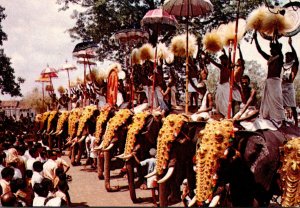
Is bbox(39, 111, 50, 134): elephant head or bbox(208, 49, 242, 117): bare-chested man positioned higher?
bbox(208, 49, 242, 117): bare-chested man

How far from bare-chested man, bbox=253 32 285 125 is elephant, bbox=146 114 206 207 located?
1.21 meters

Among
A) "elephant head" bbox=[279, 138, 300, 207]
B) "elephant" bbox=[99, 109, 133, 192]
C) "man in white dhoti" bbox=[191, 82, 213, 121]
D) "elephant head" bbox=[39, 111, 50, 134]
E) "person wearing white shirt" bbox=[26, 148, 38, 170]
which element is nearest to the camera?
"elephant head" bbox=[279, 138, 300, 207]

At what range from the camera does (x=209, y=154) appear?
5.48 metres

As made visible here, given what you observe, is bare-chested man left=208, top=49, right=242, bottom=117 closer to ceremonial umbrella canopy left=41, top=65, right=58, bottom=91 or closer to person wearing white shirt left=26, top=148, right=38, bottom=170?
person wearing white shirt left=26, top=148, right=38, bottom=170

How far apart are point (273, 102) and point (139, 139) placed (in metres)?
3.06

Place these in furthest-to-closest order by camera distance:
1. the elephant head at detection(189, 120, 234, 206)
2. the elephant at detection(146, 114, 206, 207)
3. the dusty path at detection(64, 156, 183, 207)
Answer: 1. the dusty path at detection(64, 156, 183, 207)
2. the elephant at detection(146, 114, 206, 207)
3. the elephant head at detection(189, 120, 234, 206)

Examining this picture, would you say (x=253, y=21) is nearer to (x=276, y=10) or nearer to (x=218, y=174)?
(x=276, y=10)

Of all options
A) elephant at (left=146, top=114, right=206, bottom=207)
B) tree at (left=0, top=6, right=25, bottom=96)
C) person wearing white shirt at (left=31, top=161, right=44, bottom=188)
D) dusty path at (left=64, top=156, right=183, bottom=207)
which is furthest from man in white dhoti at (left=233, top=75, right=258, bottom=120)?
tree at (left=0, top=6, right=25, bottom=96)

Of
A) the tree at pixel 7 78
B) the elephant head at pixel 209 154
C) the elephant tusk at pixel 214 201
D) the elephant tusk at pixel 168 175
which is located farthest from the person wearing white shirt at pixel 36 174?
the tree at pixel 7 78

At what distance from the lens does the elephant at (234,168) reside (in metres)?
5.39

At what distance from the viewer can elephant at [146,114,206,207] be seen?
22.6 feet

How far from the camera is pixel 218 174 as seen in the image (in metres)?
5.39

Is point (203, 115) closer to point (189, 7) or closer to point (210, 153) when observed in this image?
point (189, 7)

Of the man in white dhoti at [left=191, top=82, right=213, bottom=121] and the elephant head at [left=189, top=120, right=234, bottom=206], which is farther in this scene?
the man in white dhoti at [left=191, top=82, right=213, bottom=121]
